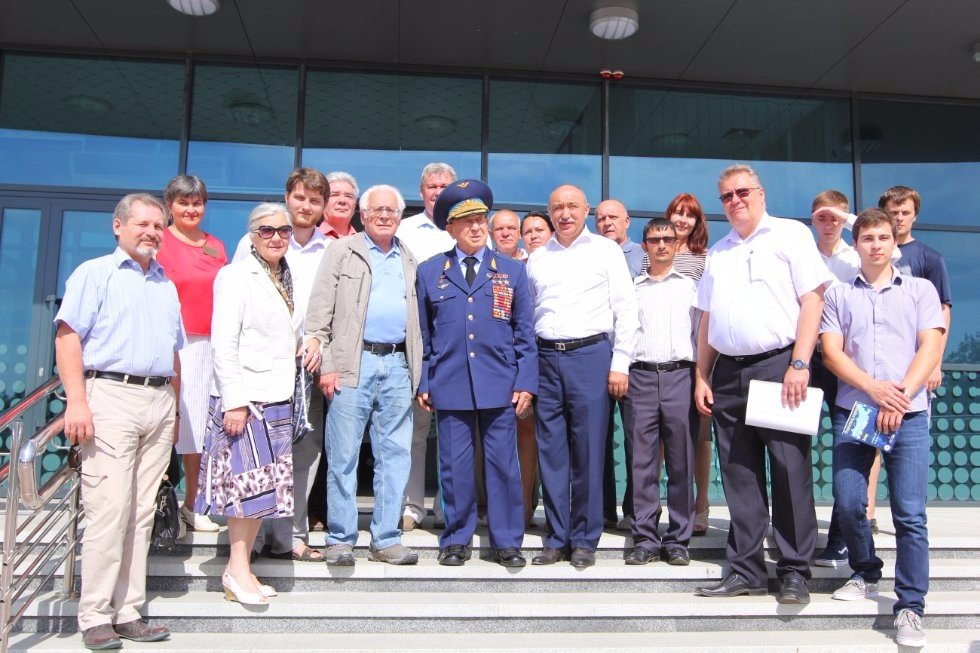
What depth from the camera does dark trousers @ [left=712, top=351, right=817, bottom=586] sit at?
3596 mm

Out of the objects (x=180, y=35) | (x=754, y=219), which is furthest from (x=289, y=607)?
(x=180, y=35)

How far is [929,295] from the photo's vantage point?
355cm

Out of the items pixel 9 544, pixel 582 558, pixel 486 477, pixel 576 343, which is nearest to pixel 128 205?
pixel 9 544

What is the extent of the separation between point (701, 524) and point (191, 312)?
9.76ft

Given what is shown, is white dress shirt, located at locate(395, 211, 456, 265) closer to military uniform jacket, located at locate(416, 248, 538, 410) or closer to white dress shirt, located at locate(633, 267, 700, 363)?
military uniform jacket, located at locate(416, 248, 538, 410)

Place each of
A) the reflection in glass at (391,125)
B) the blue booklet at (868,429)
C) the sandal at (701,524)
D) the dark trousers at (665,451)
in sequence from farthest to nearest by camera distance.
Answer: the reflection in glass at (391,125) → the sandal at (701,524) → the dark trousers at (665,451) → the blue booklet at (868,429)

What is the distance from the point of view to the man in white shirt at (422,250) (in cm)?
444

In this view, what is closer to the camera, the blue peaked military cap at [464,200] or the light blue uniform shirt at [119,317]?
the light blue uniform shirt at [119,317]

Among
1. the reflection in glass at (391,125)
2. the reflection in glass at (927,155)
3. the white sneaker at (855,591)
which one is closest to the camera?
Answer: the white sneaker at (855,591)

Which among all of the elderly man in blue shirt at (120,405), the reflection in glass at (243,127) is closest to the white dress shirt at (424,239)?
the elderly man in blue shirt at (120,405)

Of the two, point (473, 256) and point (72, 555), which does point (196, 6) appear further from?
point (72, 555)

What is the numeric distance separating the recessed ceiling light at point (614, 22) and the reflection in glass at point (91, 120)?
3.51 meters

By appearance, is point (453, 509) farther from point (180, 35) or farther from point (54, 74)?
point (54, 74)

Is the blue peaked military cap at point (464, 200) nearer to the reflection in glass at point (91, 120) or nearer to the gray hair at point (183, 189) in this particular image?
the gray hair at point (183, 189)
